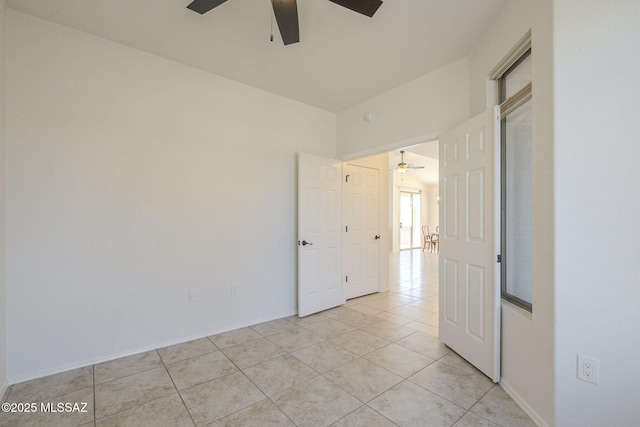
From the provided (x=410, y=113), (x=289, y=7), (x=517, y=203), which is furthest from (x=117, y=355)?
(x=410, y=113)

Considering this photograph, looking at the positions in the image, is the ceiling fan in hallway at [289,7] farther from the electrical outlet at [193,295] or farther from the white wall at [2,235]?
the electrical outlet at [193,295]

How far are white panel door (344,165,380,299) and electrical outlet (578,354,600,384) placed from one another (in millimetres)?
2998

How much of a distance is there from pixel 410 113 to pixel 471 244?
1661 millimetres

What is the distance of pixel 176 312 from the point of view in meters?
2.88

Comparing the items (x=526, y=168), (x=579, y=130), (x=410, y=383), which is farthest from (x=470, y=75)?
(x=410, y=383)

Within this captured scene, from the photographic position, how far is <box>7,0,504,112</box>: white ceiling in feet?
7.01

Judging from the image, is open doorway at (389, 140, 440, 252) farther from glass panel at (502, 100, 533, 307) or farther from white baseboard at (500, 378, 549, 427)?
white baseboard at (500, 378, 549, 427)

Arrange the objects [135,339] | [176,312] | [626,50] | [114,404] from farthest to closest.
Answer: [176,312], [135,339], [114,404], [626,50]

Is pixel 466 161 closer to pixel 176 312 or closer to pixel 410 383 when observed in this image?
pixel 410 383

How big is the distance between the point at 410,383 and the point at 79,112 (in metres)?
3.55

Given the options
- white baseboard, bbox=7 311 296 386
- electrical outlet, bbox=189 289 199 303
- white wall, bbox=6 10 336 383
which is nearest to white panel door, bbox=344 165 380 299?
white wall, bbox=6 10 336 383

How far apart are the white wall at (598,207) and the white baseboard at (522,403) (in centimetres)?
19

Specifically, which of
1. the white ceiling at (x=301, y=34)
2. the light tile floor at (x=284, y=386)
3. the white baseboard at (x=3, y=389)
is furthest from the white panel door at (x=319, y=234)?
the white baseboard at (x=3, y=389)

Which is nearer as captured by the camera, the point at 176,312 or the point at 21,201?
the point at 21,201
